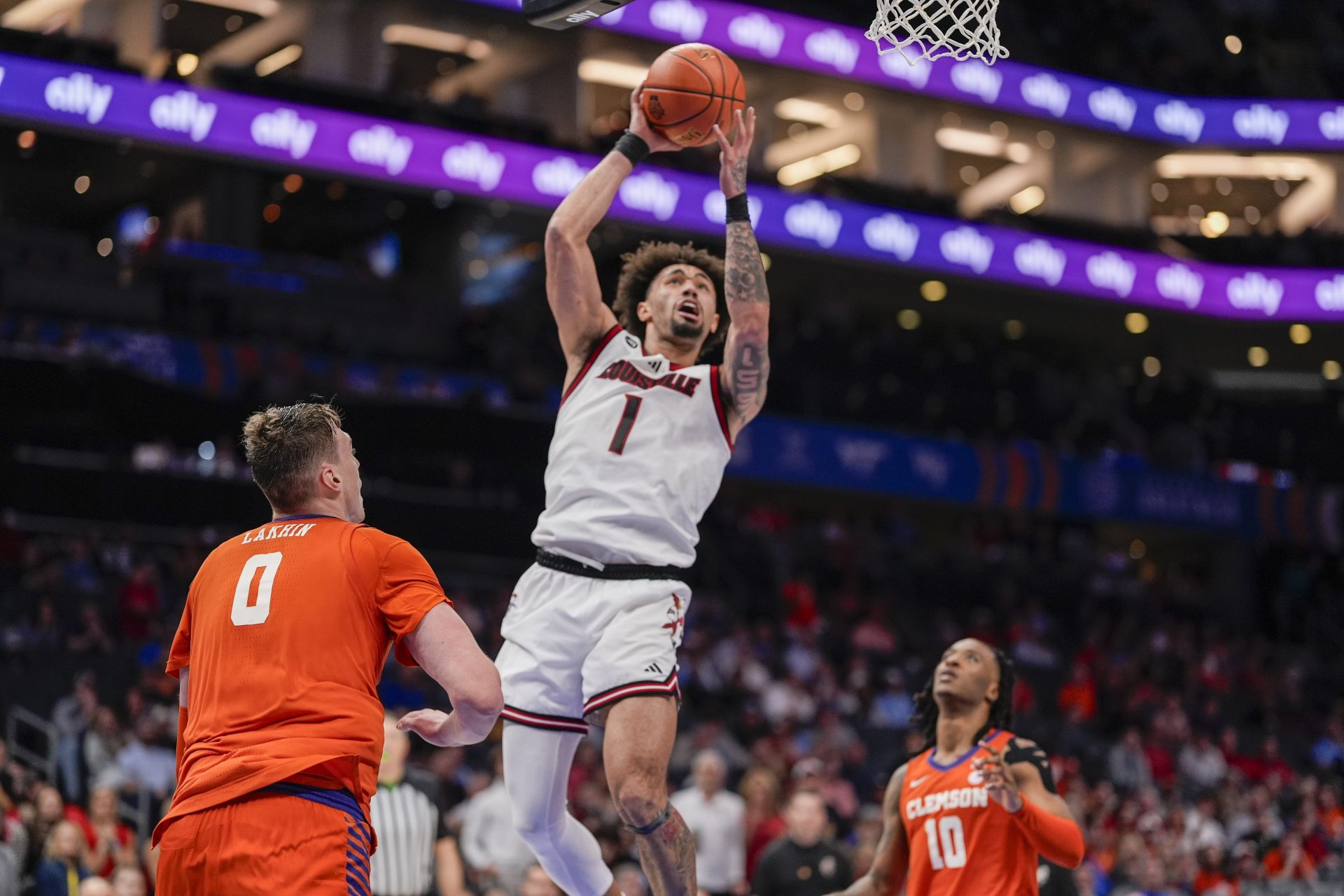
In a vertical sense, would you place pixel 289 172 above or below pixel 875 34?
above

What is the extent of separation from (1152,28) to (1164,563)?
11.5 m

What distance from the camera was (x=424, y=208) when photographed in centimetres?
3133

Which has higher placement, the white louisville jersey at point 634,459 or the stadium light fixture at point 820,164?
the stadium light fixture at point 820,164

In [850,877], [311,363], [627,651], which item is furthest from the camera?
[311,363]

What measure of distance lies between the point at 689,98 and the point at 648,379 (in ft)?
3.51

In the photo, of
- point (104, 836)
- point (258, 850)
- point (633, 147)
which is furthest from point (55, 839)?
point (258, 850)

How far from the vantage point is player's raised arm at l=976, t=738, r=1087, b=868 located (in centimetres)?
609

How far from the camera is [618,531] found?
6008 mm

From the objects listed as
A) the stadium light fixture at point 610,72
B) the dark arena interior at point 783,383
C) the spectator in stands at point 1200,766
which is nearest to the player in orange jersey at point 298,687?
the dark arena interior at point 783,383

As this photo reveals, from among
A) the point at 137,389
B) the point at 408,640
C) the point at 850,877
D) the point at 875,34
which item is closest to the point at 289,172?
the point at 137,389

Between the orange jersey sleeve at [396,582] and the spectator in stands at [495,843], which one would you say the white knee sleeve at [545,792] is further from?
the spectator in stands at [495,843]

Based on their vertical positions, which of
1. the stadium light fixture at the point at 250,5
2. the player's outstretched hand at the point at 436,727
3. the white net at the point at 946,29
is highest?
the stadium light fixture at the point at 250,5

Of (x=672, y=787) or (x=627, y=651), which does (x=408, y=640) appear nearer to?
(x=627, y=651)

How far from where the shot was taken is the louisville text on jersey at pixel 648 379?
6230 millimetres
